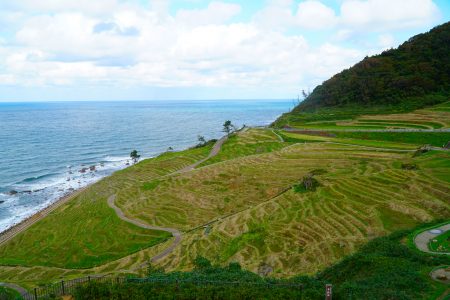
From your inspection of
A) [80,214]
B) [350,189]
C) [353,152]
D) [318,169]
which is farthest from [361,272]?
[80,214]

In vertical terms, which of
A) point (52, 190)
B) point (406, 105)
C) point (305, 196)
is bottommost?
point (52, 190)

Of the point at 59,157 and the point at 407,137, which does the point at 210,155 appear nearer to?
the point at 407,137

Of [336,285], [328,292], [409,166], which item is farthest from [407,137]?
[328,292]

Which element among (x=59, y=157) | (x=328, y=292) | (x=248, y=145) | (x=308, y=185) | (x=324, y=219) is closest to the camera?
(x=328, y=292)

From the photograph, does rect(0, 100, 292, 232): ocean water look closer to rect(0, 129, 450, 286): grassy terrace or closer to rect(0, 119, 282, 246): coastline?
rect(0, 119, 282, 246): coastline

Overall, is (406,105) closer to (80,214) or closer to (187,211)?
(187,211)

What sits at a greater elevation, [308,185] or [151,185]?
[308,185]
